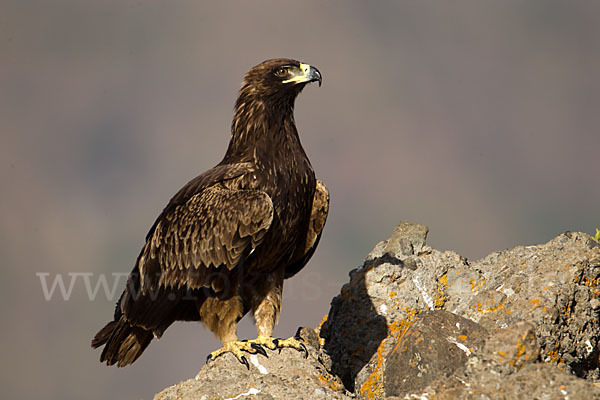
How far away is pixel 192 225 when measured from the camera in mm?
8227

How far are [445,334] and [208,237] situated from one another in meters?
2.80

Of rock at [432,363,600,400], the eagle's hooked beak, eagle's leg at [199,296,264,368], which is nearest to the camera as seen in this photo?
rock at [432,363,600,400]

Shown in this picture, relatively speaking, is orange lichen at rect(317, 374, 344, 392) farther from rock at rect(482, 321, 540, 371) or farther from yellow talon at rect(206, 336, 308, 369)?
rock at rect(482, 321, 540, 371)

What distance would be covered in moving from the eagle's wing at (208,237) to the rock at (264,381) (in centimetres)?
104

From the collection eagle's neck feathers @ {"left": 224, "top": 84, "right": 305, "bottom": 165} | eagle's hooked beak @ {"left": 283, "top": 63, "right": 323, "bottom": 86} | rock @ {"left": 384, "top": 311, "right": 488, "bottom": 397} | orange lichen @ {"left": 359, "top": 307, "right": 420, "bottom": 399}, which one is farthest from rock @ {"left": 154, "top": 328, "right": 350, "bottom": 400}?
eagle's hooked beak @ {"left": 283, "top": 63, "right": 323, "bottom": 86}

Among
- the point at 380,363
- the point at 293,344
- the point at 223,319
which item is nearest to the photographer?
the point at 293,344

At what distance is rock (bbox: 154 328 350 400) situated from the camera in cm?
632

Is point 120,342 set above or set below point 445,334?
below

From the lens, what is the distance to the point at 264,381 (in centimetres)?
652

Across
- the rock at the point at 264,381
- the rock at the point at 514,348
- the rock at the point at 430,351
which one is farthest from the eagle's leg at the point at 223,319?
the rock at the point at 514,348

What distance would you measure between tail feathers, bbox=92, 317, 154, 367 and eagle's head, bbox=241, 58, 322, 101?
3153 mm

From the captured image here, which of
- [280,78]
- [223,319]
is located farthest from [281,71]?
[223,319]

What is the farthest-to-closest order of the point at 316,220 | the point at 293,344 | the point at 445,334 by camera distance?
the point at 316,220 < the point at 293,344 < the point at 445,334

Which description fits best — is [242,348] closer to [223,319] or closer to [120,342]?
[223,319]
